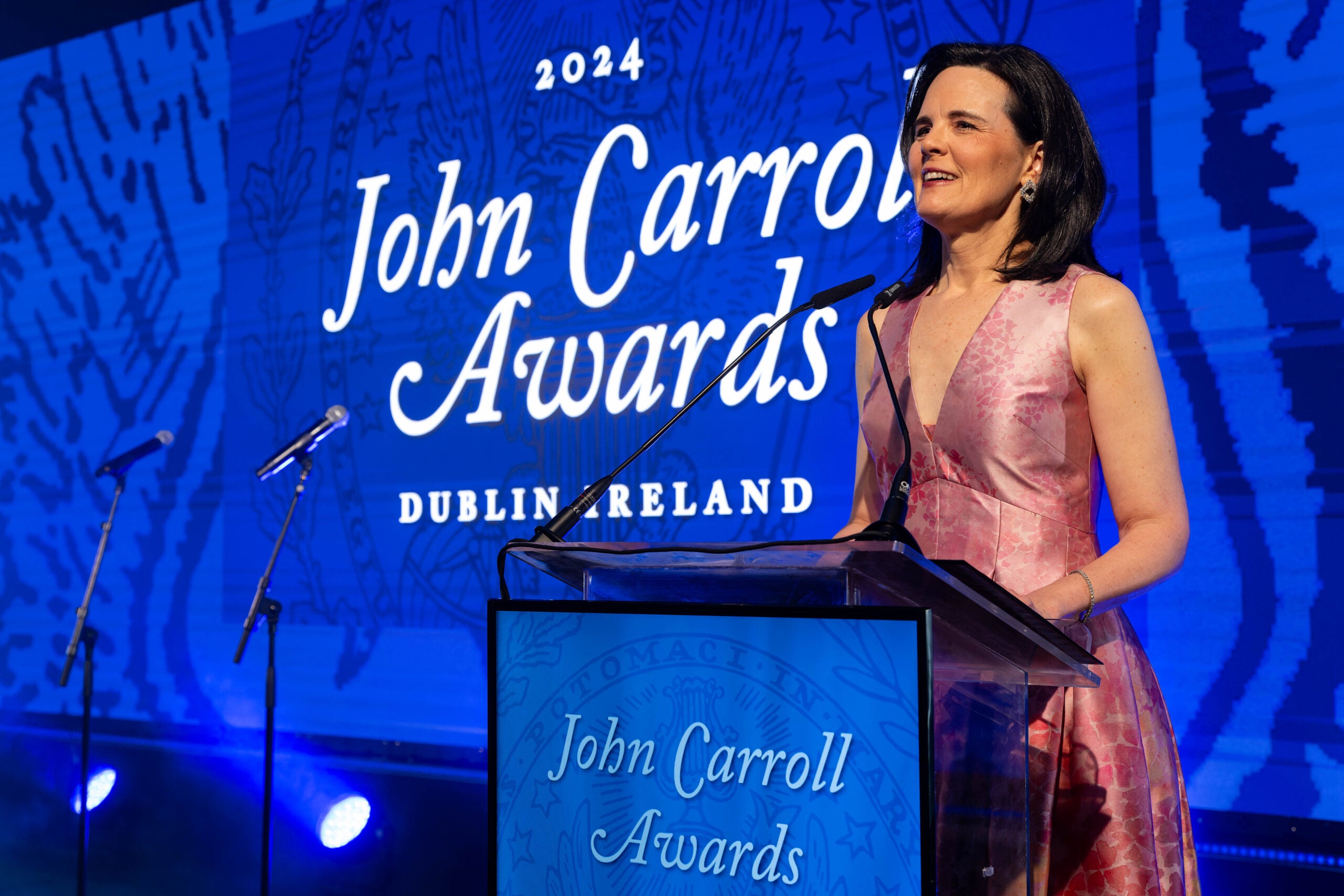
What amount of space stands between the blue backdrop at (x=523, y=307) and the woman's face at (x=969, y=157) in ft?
3.44

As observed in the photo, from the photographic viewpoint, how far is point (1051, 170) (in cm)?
158

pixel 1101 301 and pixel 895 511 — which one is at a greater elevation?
pixel 1101 301

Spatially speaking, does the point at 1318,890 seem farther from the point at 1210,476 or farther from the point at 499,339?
the point at 499,339

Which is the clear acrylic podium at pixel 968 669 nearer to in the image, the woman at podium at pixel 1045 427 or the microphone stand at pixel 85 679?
the woman at podium at pixel 1045 427

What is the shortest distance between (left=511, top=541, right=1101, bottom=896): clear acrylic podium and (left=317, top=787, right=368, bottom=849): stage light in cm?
287

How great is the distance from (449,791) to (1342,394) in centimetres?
249

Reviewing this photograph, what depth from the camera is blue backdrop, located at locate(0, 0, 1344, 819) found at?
2.35m

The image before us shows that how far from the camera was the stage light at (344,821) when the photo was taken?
3.57 metres

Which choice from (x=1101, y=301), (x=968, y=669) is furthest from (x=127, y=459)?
(x=968, y=669)

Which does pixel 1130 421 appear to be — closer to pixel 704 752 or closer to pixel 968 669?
pixel 968 669

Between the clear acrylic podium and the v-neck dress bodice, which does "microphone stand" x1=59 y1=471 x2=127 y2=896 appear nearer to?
the v-neck dress bodice

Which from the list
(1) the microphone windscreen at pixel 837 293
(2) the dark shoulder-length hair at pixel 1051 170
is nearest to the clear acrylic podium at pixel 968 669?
(1) the microphone windscreen at pixel 837 293

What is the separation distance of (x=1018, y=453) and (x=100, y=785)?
3.87m

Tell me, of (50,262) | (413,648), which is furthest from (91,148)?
(413,648)
